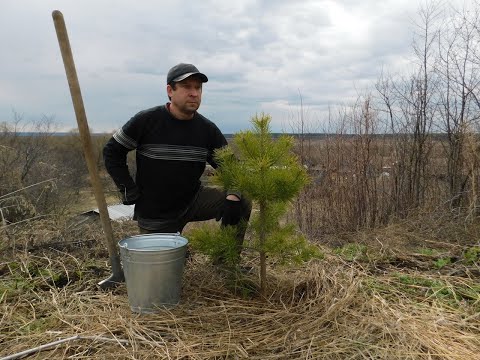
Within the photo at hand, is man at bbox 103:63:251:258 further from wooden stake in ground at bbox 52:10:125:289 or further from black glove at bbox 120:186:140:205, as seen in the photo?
wooden stake in ground at bbox 52:10:125:289

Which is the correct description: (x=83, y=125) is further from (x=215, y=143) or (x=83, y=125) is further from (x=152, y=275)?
(x=152, y=275)

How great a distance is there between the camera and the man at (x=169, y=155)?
9.30 feet

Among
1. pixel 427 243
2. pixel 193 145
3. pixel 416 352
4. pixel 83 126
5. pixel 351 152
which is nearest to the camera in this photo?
pixel 416 352

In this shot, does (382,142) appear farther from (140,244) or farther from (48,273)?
(48,273)

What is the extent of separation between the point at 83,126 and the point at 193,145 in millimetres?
788

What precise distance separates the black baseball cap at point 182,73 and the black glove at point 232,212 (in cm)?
89

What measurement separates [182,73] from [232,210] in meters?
1.01

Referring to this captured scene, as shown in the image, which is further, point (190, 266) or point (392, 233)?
point (392, 233)

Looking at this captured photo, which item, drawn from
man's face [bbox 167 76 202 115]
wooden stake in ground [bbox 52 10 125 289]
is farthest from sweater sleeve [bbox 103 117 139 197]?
man's face [bbox 167 76 202 115]

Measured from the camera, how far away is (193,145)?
2963 mm

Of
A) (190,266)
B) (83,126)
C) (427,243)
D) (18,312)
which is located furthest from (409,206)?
(18,312)

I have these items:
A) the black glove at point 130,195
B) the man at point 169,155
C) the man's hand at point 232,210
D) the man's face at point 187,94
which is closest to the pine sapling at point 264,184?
the man's hand at point 232,210

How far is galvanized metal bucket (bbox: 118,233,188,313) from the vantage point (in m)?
2.31

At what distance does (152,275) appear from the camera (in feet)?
7.62
